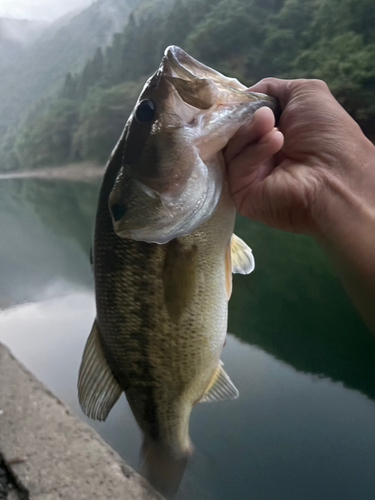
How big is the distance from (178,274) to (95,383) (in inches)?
16.5

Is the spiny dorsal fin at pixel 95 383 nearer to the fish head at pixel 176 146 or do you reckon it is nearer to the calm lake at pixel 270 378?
the fish head at pixel 176 146

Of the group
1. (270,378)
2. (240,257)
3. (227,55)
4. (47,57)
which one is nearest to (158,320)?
(240,257)

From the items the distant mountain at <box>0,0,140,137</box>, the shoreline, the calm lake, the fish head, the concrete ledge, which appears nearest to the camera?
the fish head

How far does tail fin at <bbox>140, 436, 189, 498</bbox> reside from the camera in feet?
3.84

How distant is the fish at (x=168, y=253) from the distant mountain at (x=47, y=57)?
33449 millimetres

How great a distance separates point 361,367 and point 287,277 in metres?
1.94

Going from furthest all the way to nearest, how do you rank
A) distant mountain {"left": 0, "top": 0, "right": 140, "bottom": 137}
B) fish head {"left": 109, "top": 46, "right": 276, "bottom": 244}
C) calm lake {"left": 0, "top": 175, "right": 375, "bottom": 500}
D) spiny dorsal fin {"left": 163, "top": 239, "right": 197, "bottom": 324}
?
distant mountain {"left": 0, "top": 0, "right": 140, "bottom": 137} → calm lake {"left": 0, "top": 175, "right": 375, "bottom": 500} → spiny dorsal fin {"left": 163, "top": 239, "right": 197, "bottom": 324} → fish head {"left": 109, "top": 46, "right": 276, "bottom": 244}

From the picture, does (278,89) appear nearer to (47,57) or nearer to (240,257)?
(240,257)

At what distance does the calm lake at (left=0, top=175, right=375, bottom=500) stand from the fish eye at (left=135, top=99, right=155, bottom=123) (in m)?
1.74

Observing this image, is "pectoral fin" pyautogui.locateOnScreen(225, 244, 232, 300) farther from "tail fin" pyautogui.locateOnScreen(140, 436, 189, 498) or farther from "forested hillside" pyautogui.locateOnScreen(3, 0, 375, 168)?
"forested hillside" pyautogui.locateOnScreen(3, 0, 375, 168)

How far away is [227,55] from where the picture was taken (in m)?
13.5

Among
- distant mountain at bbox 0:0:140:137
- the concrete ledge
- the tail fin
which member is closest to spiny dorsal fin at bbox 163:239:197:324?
the tail fin

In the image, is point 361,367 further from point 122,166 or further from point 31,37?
point 31,37

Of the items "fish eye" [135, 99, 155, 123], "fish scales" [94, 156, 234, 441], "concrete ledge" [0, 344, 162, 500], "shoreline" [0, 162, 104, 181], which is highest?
"fish eye" [135, 99, 155, 123]
